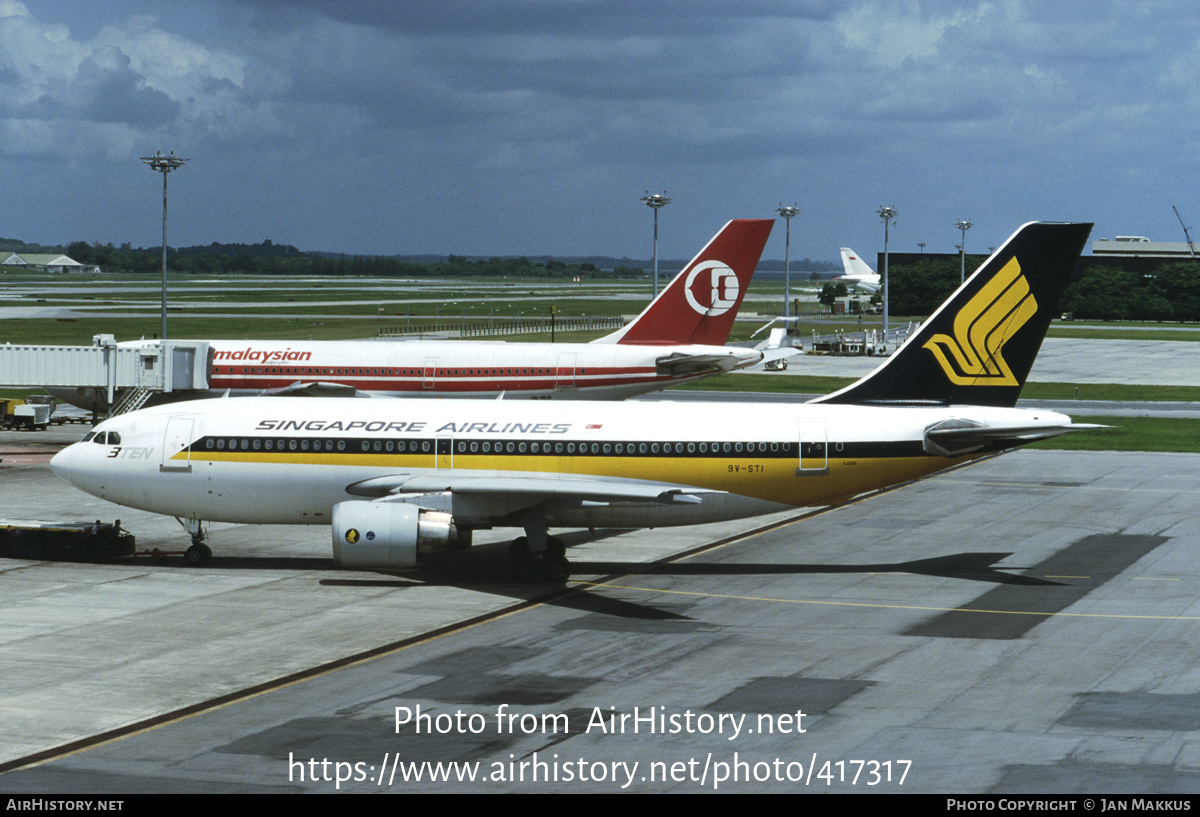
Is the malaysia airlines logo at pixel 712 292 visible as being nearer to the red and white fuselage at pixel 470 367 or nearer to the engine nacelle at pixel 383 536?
the red and white fuselage at pixel 470 367

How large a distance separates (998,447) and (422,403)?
16206mm

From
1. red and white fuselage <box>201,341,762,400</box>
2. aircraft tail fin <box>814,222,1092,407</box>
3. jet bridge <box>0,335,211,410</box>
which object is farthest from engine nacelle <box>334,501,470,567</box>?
jet bridge <box>0,335,211,410</box>

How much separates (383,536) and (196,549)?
25.2 ft

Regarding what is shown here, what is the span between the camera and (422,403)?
125ft

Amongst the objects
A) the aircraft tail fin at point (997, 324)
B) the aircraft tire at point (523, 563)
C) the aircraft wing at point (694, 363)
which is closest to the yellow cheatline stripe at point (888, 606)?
the aircraft tire at point (523, 563)

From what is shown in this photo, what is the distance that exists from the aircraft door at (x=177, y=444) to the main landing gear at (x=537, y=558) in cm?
963

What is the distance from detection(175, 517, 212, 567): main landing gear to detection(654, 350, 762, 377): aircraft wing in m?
30.3

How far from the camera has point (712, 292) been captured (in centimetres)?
6556

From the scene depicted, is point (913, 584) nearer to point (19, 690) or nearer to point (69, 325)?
point (19, 690)

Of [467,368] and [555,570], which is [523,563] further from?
[467,368]

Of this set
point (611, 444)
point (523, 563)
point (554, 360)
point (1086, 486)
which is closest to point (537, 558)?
point (523, 563)

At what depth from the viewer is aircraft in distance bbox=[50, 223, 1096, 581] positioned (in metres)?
36.4

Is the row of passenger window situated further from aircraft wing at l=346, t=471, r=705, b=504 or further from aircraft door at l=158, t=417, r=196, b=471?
aircraft door at l=158, t=417, r=196, b=471

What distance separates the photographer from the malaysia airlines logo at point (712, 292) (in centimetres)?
6544
